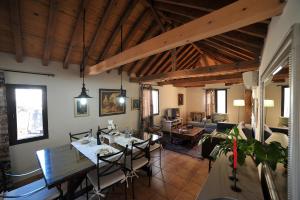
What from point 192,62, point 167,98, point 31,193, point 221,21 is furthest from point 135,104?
point 221,21

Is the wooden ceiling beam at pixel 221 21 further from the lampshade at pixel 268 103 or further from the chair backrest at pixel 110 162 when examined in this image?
the chair backrest at pixel 110 162

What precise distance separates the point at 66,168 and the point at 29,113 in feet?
6.89

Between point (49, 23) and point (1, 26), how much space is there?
2.51 feet

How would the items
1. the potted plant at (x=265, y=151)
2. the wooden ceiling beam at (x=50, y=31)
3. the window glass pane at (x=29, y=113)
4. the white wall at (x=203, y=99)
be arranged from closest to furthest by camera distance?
the potted plant at (x=265, y=151) < the wooden ceiling beam at (x=50, y=31) < the window glass pane at (x=29, y=113) < the white wall at (x=203, y=99)

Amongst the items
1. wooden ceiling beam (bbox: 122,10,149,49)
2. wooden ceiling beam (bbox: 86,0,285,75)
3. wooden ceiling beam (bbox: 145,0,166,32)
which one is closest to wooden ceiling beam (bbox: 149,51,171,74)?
wooden ceiling beam (bbox: 145,0,166,32)

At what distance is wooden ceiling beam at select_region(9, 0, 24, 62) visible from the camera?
2.13 metres

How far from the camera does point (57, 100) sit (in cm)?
351

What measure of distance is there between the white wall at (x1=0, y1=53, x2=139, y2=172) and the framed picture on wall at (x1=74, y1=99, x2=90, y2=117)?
0.09m

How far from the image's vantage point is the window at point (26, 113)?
288cm

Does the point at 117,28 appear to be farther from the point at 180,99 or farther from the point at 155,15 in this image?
the point at 180,99

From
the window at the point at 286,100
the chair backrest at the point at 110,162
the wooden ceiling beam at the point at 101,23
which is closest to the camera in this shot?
the window at the point at 286,100

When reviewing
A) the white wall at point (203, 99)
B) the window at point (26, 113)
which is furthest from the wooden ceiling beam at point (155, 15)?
the white wall at point (203, 99)

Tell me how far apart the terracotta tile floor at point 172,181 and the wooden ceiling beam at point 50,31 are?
293cm

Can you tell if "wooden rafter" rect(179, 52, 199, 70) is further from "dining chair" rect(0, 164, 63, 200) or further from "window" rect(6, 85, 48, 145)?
"dining chair" rect(0, 164, 63, 200)
